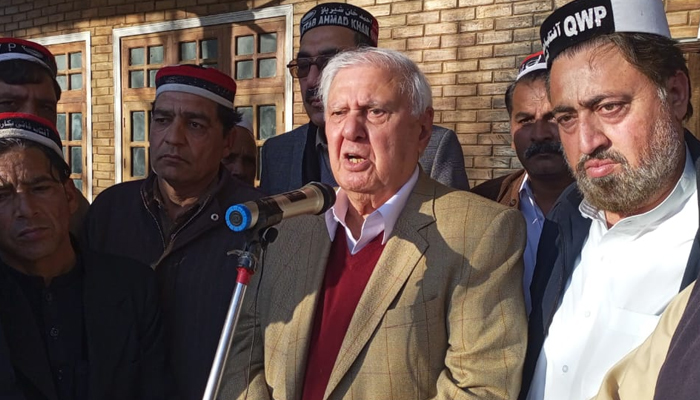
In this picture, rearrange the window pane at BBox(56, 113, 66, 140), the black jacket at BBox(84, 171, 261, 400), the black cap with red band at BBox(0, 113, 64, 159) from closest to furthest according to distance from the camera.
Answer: the black cap with red band at BBox(0, 113, 64, 159) < the black jacket at BBox(84, 171, 261, 400) < the window pane at BBox(56, 113, 66, 140)

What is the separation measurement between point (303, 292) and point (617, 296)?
3.05 ft

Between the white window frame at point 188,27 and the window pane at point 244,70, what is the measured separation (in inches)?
16.5

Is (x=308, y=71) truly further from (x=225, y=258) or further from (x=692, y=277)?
(x=692, y=277)

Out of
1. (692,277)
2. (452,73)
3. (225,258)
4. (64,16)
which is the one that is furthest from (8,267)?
(64,16)

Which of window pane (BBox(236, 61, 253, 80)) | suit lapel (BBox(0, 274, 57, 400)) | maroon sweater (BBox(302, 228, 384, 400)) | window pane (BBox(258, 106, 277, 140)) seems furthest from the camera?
window pane (BBox(236, 61, 253, 80))

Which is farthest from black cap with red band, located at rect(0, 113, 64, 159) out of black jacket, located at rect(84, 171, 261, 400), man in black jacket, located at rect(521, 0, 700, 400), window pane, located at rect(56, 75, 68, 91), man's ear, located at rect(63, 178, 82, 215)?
window pane, located at rect(56, 75, 68, 91)

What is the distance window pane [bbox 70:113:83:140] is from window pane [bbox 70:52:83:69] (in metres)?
0.57

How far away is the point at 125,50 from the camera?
6.86 meters

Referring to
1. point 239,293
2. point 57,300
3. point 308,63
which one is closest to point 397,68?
point 239,293

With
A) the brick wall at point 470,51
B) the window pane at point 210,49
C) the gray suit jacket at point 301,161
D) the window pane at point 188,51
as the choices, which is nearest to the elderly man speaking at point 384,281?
the gray suit jacket at point 301,161

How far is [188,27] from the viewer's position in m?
6.44

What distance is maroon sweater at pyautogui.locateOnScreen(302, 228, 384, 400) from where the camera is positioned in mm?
1829

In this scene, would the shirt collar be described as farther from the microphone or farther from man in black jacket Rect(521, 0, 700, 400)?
the microphone

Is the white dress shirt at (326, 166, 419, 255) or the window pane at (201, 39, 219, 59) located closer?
the white dress shirt at (326, 166, 419, 255)
